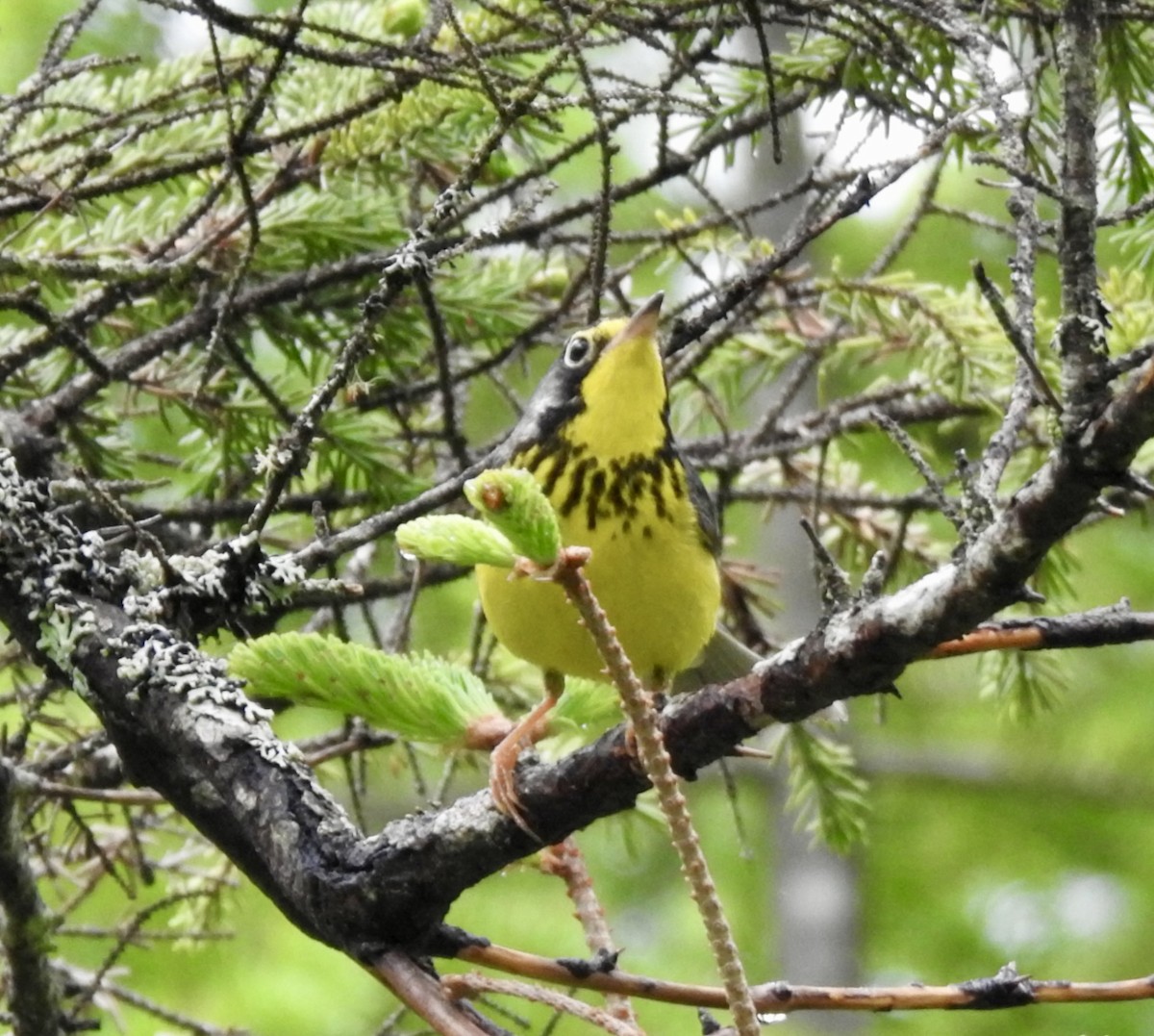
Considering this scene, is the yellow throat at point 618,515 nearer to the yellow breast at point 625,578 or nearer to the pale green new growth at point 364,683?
the yellow breast at point 625,578

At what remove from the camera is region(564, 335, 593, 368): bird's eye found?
329cm

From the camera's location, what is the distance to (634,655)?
297 centimetres

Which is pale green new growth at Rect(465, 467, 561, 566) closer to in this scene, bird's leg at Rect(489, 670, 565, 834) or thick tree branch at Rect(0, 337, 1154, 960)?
thick tree branch at Rect(0, 337, 1154, 960)

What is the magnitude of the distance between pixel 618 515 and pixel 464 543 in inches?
66.6

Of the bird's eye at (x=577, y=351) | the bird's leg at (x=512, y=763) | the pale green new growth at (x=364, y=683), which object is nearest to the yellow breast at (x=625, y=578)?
the bird's leg at (x=512, y=763)

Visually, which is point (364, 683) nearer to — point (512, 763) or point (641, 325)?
point (512, 763)

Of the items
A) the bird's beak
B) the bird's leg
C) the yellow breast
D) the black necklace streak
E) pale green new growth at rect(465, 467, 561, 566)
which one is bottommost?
pale green new growth at rect(465, 467, 561, 566)

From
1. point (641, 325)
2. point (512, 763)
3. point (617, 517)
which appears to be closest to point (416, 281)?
point (512, 763)

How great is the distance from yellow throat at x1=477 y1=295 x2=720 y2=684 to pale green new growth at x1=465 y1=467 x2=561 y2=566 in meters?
1.42

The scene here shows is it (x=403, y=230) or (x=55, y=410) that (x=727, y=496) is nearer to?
(x=403, y=230)

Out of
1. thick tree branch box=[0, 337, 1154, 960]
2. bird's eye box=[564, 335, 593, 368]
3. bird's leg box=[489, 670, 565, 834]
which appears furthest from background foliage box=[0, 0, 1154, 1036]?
bird's leg box=[489, 670, 565, 834]

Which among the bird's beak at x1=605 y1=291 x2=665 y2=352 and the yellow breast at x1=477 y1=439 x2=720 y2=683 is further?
the bird's beak at x1=605 y1=291 x2=665 y2=352

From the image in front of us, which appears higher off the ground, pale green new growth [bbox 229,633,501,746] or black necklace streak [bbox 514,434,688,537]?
black necklace streak [bbox 514,434,688,537]

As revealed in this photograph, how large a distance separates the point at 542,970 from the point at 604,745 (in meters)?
0.26
